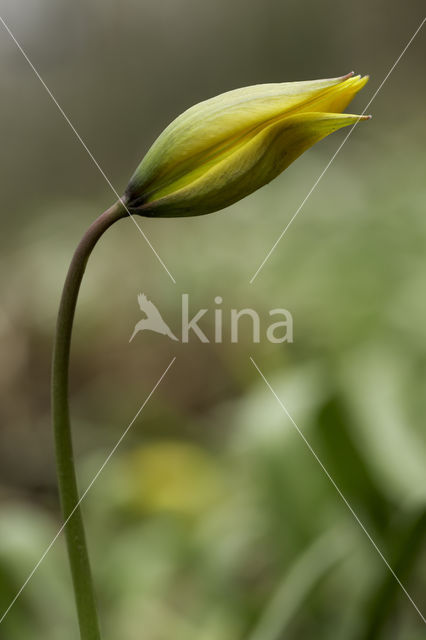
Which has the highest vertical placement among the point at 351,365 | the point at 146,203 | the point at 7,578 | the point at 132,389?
the point at 146,203

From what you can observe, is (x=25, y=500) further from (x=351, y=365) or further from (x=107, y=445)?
(x=351, y=365)

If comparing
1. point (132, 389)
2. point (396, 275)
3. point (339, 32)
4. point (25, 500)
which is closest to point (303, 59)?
point (339, 32)

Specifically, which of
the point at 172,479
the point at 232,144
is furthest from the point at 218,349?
the point at 232,144

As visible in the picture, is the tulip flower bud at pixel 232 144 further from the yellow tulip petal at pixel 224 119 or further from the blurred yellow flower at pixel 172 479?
the blurred yellow flower at pixel 172 479

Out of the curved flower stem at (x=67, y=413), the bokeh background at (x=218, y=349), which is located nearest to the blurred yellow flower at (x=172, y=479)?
the bokeh background at (x=218, y=349)

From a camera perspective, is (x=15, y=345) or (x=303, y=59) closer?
(x=15, y=345)
